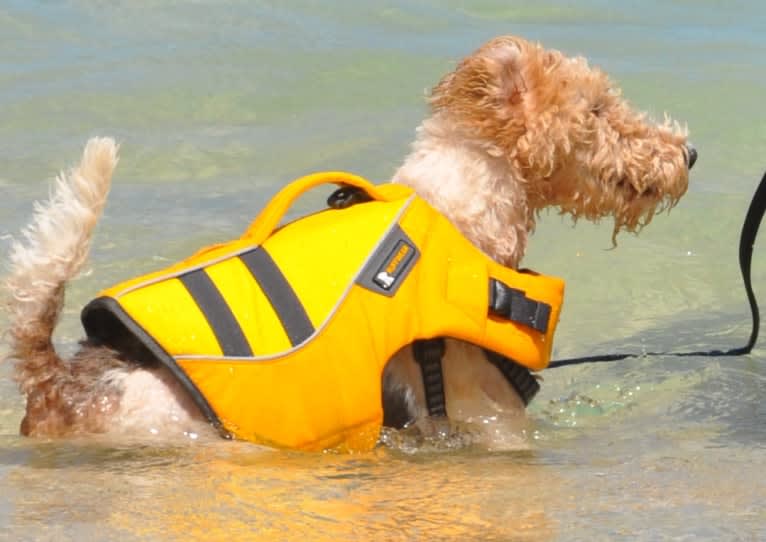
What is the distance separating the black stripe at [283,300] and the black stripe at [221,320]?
0.13 metres

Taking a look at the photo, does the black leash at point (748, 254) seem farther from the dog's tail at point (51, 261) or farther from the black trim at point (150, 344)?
the dog's tail at point (51, 261)

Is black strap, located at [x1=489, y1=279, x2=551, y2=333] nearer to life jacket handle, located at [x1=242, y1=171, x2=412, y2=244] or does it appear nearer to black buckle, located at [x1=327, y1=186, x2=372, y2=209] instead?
life jacket handle, located at [x1=242, y1=171, x2=412, y2=244]

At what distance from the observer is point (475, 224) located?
486 cm

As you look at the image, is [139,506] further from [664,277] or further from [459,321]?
[664,277]

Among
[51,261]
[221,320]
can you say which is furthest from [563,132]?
[51,261]

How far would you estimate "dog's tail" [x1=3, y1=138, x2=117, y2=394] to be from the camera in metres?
4.35

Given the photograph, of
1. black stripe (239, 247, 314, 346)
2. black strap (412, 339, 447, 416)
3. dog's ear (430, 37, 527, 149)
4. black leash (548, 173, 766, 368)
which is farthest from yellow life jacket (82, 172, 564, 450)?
black leash (548, 173, 766, 368)

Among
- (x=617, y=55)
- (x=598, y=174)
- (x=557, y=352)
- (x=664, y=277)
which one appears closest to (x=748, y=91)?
(x=617, y=55)

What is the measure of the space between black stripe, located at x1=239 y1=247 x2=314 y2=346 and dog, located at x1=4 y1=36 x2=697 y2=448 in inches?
14.8

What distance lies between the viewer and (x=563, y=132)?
16.0 ft

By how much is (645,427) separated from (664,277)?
1787mm

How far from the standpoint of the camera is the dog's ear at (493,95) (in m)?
4.84

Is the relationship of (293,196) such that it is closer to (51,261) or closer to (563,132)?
(51,261)

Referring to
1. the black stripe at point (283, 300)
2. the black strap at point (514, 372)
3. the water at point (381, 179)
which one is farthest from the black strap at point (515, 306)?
the black stripe at point (283, 300)
